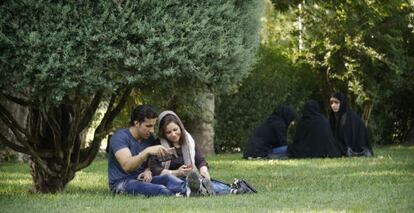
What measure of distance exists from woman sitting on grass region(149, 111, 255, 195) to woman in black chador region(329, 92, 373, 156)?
8.37 meters

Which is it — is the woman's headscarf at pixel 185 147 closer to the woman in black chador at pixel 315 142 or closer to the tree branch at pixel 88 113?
the tree branch at pixel 88 113

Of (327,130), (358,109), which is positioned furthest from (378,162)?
(358,109)

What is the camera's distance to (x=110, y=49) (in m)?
8.52

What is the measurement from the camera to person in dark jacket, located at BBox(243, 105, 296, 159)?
17531mm

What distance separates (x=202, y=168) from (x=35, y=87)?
2.38 meters

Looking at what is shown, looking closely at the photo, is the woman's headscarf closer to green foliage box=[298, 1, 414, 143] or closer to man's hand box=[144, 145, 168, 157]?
man's hand box=[144, 145, 168, 157]

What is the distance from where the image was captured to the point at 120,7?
28.3 ft

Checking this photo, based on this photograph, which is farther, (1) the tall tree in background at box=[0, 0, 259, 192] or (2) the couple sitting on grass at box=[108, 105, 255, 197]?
(2) the couple sitting on grass at box=[108, 105, 255, 197]

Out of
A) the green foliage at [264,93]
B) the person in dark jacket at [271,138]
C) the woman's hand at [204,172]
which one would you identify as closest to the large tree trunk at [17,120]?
the person in dark jacket at [271,138]

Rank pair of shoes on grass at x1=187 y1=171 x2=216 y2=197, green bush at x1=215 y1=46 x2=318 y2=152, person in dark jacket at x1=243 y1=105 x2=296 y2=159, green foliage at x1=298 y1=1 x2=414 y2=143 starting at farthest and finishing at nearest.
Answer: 1. green foliage at x1=298 y1=1 x2=414 y2=143
2. green bush at x1=215 y1=46 x2=318 y2=152
3. person in dark jacket at x1=243 y1=105 x2=296 y2=159
4. pair of shoes on grass at x1=187 y1=171 x2=216 y2=197

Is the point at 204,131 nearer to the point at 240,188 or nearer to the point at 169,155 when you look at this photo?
the point at 169,155

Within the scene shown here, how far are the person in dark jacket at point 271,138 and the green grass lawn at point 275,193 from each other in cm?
268

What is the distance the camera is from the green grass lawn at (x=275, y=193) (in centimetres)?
781

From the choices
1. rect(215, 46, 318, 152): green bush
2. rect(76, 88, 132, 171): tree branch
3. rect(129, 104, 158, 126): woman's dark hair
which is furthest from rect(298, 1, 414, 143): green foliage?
rect(129, 104, 158, 126): woman's dark hair
